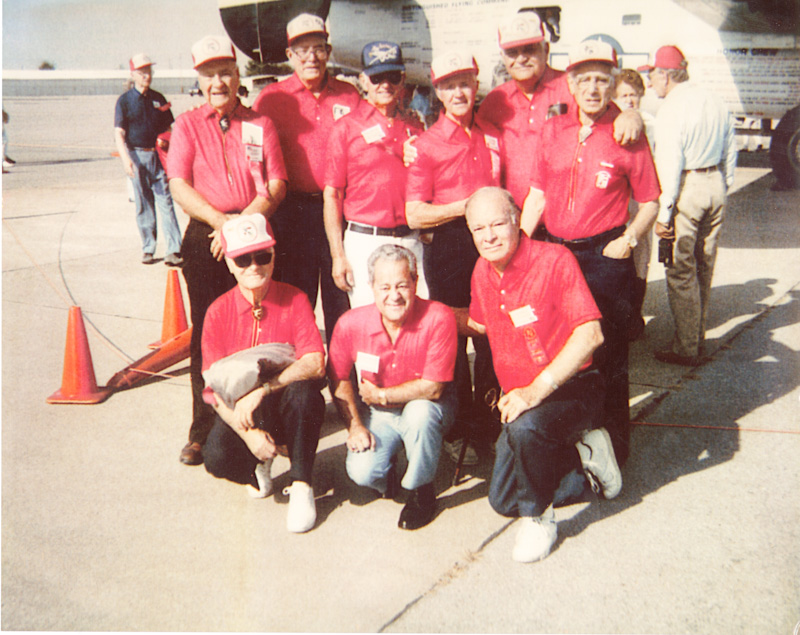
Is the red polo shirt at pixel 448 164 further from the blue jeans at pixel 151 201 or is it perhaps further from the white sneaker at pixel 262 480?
→ the blue jeans at pixel 151 201

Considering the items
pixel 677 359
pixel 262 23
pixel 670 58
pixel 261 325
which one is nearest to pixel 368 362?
pixel 261 325

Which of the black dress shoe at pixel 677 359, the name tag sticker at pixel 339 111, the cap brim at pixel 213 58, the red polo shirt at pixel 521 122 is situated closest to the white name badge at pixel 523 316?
the red polo shirt at pixel 521 122

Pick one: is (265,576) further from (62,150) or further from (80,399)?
(62,150)

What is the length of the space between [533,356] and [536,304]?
0.19 metres

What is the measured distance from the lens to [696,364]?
430 centimetres

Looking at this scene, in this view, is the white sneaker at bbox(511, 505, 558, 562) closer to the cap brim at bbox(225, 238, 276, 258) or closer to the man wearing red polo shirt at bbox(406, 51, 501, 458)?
the man wearing red polo shirt at bbox(406, 51, 501, 458)

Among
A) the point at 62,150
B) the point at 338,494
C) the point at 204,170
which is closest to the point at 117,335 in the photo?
the point at 204,170

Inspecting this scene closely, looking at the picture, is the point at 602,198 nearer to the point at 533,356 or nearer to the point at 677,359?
the point at 533,356

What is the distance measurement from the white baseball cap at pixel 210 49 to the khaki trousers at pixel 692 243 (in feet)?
9.07

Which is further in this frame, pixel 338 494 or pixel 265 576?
pixel 338 494

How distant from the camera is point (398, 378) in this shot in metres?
2.75

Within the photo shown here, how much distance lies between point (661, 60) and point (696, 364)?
185 centimetres

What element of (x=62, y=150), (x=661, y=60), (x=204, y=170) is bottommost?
(x=62, y=150)

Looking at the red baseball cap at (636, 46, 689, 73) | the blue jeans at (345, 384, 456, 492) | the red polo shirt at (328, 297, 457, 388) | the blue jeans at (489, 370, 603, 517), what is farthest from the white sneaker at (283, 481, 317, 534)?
the red baseball cap at (636, 46, 689, 73)
